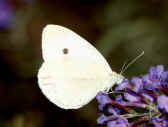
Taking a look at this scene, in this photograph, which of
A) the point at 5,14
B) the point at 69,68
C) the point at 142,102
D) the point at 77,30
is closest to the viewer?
the point at 142,102

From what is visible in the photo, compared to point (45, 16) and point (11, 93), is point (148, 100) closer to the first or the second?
point (11, 93)

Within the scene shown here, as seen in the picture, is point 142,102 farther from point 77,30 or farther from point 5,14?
point 5,14

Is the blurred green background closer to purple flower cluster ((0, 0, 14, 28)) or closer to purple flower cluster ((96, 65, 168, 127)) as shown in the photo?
purple flower cluster ((0, 0, 14, 28))

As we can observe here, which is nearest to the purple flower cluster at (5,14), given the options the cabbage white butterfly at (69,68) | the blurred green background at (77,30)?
the blurred green background at (77,30)

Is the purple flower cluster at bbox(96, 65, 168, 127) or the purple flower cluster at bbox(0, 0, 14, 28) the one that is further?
the purple flower cluster at bbox(0, 0, 14, 28)

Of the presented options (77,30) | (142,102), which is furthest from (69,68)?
(77,30)

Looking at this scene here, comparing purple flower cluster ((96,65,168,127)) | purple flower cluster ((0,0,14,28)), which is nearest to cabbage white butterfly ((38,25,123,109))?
purple flower cluster ((96,65,168,127))

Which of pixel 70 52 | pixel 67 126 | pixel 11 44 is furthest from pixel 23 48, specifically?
pixel 70 52
